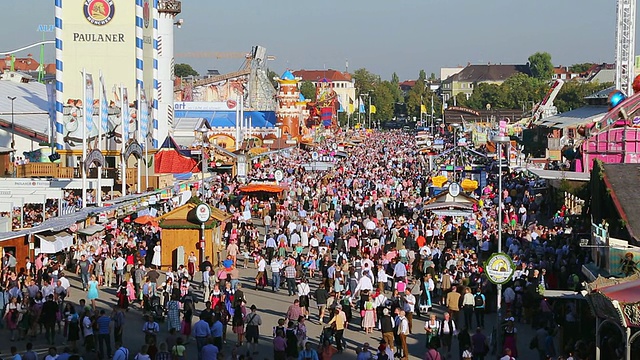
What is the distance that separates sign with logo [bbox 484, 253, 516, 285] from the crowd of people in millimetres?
798

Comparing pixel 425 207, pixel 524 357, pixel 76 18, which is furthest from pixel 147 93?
pixel 524 357

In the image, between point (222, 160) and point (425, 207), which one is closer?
point (425, 207)

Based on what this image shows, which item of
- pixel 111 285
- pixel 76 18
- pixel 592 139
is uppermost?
pixel 76 18

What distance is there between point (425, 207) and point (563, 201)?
5.79 meters

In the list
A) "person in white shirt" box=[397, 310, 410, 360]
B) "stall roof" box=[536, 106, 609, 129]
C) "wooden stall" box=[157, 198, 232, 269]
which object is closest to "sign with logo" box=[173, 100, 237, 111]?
"stall roof" box=[536, 106, 609, 129]

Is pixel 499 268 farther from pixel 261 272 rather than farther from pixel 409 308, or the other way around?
pixel 261 272

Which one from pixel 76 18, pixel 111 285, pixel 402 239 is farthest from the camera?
pixel 76 18

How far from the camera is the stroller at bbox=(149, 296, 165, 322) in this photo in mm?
21908

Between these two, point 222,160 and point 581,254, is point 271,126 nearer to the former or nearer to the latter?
point 222,160

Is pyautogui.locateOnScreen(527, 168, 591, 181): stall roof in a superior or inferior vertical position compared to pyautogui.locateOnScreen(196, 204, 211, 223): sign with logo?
superior

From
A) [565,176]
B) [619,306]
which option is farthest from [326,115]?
[619,306]

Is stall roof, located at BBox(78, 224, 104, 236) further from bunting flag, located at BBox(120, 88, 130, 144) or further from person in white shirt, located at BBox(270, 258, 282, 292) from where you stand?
bunting flag, located at BBox(120, 88, 130, 144)

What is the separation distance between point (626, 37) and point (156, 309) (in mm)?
52466

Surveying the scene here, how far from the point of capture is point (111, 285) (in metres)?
26.7
